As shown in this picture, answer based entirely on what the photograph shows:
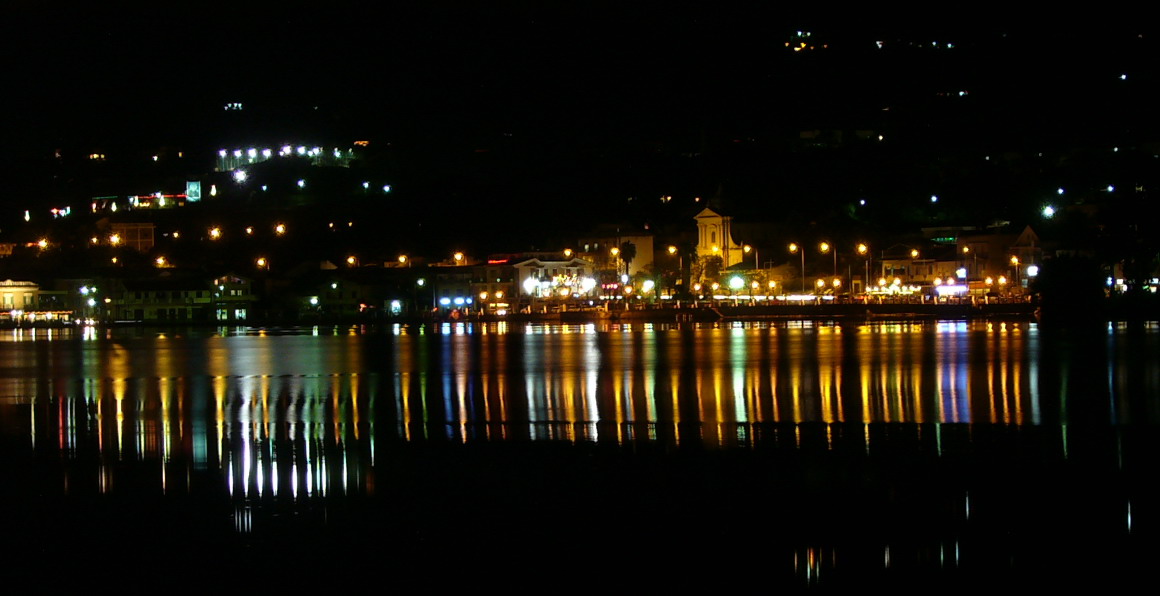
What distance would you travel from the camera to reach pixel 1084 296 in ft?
108

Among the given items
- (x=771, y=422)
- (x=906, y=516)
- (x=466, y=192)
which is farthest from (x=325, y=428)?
(x=466, y=192)

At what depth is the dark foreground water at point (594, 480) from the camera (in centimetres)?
618

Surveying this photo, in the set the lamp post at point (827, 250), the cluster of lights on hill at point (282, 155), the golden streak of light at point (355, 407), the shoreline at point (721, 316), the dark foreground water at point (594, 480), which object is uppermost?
the cluster of lights on hill at point (282, 155)

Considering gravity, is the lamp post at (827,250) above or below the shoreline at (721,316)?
above

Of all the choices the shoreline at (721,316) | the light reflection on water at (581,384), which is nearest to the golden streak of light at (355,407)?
the light reflection on water at (581,384)

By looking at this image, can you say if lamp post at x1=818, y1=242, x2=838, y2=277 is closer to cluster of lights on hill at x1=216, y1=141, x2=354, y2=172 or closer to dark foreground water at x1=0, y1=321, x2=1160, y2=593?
dark foreground water at x1=0, y1=321, x2=1160, y2=593

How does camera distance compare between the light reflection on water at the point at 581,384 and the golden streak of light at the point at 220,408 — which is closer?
the golden streak of light at the point at 220,408

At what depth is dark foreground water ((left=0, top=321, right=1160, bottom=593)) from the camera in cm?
618

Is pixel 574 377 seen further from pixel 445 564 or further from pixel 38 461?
pixel 445 564

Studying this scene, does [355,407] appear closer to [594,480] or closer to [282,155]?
[594,480]

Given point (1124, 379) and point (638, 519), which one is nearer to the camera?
point (638, 519)

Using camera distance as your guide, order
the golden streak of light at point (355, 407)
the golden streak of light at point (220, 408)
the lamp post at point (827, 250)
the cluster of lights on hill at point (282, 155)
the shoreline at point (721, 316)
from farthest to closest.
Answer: the cluster of lights on hill at point (282, 155) → the lamp post at point (827, 250) → the shoreline at point (721, 316) → the golden streak of light at point (355, 407) → the golden streak of light at point (220, 408)

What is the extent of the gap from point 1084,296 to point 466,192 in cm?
3657

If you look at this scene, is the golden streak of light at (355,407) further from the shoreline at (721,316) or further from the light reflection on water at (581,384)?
the shoreline at (721,316)
